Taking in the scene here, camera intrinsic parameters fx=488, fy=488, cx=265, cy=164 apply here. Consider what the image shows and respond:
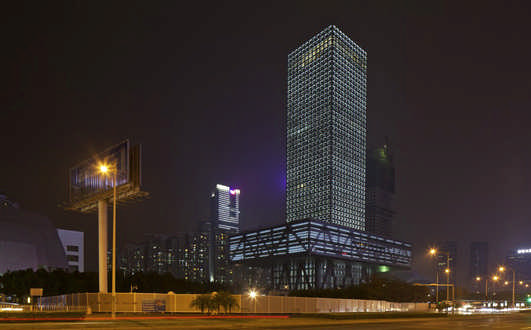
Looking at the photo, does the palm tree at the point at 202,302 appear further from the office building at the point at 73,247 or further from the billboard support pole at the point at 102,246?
the office building at the point at 73,247

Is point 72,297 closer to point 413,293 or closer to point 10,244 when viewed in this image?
point 413,293

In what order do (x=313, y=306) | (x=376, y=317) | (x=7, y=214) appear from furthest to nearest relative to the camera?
(x=7, y=214)
(x=313, y=306)
(x=376, y=317)

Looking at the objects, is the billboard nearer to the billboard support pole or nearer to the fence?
the billboard support pole

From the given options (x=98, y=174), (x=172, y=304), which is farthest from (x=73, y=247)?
(x=172, y=304)

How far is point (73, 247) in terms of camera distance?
578 feet

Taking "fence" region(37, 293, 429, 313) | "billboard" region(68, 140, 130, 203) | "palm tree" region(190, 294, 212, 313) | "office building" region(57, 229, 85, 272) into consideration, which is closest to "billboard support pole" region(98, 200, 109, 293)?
"billboard" region(68, 140, 130, 203)

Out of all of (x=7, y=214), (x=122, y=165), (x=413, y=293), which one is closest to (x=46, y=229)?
(x=7, y=214)

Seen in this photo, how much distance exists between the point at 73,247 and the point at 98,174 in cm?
13937

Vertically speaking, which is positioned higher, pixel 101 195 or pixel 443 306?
pixel 101 195

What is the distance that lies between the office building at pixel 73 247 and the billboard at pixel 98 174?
128442 millimetres

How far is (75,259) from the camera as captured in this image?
174 metres

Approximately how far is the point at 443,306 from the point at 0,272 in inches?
4336

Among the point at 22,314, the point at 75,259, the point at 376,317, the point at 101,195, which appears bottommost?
the point at 75,259

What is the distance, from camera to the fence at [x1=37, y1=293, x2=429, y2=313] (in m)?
40.2
